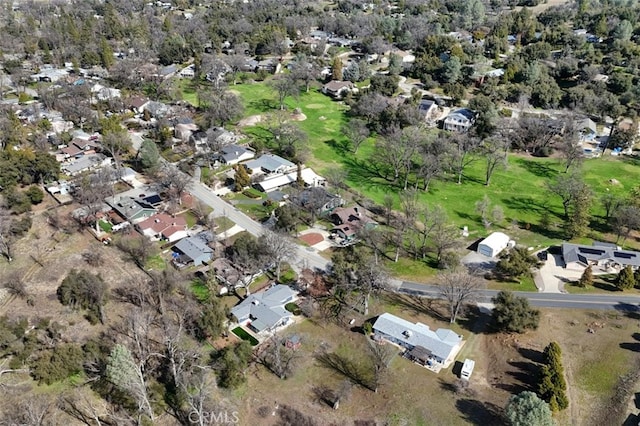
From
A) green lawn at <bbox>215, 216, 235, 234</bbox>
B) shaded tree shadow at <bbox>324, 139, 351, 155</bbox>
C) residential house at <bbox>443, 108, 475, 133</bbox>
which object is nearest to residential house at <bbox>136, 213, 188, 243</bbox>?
green lawn at <bbox>215, 216, 235, 234</bbox>

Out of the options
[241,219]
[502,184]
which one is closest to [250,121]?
[241,219]

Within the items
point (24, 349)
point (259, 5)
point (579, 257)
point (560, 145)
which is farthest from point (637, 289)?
point (259, 5)

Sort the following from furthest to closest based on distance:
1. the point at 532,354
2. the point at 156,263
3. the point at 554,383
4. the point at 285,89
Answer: the point at 285,89 < the point at 156,263 < the point at 532,354 < the point at 554,383

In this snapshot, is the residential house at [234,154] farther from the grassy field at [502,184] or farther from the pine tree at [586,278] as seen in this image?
the pine tree at [586,278]

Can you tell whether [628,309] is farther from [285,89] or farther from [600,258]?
[285,89]

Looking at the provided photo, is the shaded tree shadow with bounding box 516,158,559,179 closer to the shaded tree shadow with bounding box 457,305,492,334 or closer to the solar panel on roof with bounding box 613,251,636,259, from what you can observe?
the solar panel on roof with bounding box 613,251,636,259
